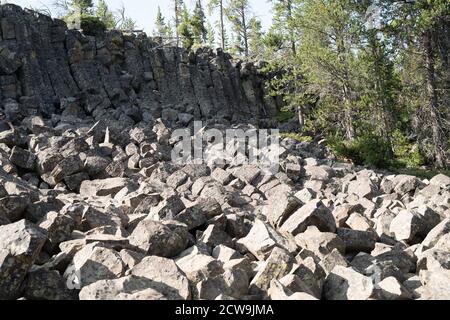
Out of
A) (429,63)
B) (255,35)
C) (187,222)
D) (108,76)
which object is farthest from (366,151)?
(255,35)

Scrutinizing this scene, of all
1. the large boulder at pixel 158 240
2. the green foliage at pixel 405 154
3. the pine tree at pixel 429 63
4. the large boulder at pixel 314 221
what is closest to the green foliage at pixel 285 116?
the green foliage at pixel 405 154

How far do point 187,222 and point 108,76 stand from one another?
2643 cm

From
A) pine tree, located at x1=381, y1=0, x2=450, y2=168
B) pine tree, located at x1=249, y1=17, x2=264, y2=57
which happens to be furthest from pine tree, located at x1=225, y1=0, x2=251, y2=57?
pine tree, located at x1=381, y1=0, x2=450, y2=168

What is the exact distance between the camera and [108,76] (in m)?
32.3

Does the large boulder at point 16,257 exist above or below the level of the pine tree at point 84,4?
below

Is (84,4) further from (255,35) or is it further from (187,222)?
(187,222)

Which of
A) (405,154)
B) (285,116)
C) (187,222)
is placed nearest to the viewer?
(187,222)

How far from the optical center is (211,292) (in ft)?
18.4

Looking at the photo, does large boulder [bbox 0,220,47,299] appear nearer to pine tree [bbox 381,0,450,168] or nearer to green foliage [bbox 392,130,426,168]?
pine tree [bbox 381,0,450,168]

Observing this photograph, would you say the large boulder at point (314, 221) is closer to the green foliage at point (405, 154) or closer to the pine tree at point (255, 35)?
the green foliage at point (405, 154)

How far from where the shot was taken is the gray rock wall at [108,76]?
2675 centimetres

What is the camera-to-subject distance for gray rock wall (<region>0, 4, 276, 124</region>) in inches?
1053

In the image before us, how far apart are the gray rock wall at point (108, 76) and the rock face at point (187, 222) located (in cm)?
45

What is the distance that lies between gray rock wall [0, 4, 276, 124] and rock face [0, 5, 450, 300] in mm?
448
